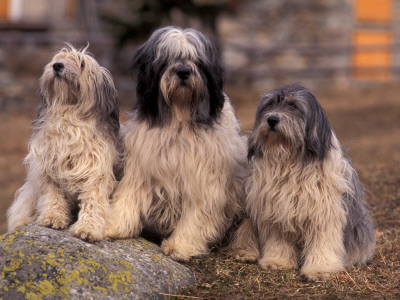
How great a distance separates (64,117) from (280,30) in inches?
610

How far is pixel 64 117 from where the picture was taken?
17.7ft

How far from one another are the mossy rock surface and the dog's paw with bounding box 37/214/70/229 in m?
0.13

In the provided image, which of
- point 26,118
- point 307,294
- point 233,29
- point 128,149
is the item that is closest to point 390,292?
point 307,294

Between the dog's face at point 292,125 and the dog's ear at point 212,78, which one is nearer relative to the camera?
the dog's face at point 292,125

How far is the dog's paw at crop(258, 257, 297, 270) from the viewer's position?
217 inches

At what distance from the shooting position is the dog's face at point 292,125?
5148 millimetres

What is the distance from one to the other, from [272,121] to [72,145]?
1647mm

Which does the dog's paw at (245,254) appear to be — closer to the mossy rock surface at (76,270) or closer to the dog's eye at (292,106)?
the mossy rock surface at (76,270)

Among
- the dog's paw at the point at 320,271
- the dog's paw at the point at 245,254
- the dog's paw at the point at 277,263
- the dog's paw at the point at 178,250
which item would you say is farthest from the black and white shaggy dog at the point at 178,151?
the dog's paw at the point at 320,271

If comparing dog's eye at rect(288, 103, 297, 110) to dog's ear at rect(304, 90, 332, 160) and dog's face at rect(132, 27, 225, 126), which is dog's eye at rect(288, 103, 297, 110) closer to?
dog's ear at rect(304, 90, 332, 160)

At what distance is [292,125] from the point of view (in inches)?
203

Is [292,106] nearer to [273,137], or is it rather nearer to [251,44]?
[273,137]

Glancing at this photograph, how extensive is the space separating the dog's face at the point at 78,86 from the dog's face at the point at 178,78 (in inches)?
11.2

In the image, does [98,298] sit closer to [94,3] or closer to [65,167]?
[65,167]
